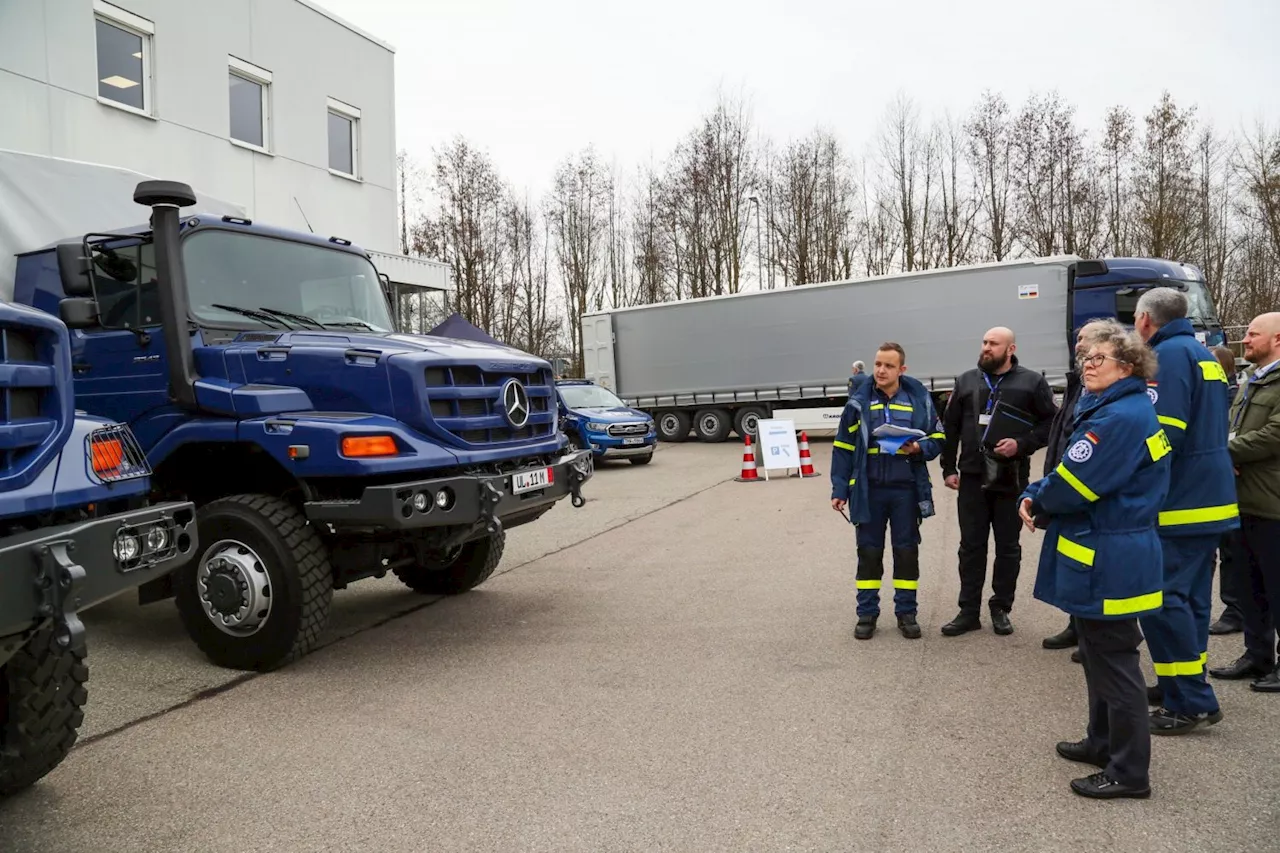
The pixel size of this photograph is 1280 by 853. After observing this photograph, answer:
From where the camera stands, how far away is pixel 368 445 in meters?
4.81

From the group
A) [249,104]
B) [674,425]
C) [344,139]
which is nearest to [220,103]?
[249,104]

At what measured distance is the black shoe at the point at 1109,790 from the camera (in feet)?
10.9

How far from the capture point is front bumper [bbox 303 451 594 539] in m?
4.72

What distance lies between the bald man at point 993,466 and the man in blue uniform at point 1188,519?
4.59 ft

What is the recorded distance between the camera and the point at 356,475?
190 inches

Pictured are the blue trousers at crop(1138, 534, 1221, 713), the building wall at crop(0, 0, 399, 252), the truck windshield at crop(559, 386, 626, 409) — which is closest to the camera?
the blue trousers at crop(1138, 534, 1221, 713)

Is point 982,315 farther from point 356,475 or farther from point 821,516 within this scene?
point 356,475

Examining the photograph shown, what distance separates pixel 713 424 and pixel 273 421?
20483 millimetres

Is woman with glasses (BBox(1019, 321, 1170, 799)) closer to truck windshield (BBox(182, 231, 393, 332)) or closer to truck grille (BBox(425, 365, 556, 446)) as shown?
truck grille (BBox(425, 365, 556, 446))

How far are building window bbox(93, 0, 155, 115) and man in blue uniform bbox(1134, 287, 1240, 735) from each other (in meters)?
13.1

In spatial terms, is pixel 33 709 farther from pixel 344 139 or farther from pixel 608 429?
pixel 344 139

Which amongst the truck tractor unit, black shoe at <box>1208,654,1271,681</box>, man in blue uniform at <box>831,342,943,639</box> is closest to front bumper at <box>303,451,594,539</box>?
man in blue uniform at <box>831,342,943,639</box>

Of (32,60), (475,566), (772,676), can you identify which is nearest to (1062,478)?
(772,676)

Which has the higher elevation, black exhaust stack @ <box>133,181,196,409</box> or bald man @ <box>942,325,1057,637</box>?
black exhaust stack @ <box>133,181,196,409</box>
